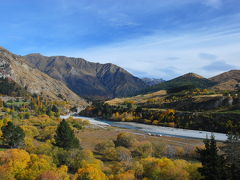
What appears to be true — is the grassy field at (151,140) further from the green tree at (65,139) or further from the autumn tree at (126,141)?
the green tree at (65,139)

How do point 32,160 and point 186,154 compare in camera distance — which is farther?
point 186,154

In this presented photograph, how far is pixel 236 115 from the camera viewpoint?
102 metres

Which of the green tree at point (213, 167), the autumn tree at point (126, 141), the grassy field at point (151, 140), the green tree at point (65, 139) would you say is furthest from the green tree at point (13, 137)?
the green tree at point (213, 167)

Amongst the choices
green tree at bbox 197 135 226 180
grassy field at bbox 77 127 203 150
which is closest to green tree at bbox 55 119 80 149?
grassy field at bbox 77 127 203 150

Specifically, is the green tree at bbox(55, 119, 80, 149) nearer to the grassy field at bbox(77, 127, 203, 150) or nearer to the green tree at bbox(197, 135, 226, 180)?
the grassy field at bbox(77, 127, 203, 150)

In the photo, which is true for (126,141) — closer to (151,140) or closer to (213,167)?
(151,140)

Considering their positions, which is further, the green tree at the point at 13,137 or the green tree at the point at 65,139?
the green tree at the point at 13,137

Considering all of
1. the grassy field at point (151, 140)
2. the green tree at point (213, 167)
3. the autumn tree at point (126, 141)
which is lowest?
the grassy field at point (151, 140)

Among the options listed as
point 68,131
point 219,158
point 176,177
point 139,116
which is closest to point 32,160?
point 68,131

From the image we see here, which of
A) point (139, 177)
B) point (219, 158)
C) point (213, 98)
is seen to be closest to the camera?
point (219, 158)

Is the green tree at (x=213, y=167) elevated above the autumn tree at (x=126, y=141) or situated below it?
above

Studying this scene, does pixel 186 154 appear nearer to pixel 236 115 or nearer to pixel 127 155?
pixel 127 155

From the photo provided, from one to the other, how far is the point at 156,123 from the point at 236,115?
44.3 meters

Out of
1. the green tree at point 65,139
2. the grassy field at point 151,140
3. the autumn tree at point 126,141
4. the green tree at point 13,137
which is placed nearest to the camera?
the green tree at point 65,139
